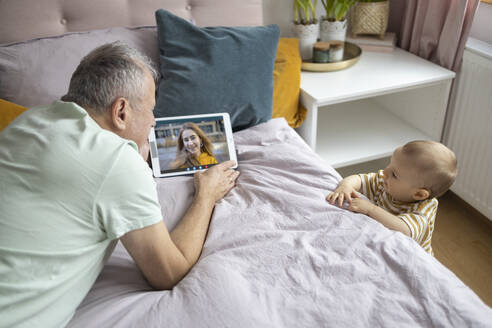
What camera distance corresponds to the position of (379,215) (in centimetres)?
121

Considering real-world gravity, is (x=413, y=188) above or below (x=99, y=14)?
below

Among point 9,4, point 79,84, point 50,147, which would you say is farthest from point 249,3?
point 50,147

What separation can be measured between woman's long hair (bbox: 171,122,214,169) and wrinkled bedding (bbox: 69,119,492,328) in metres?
0.22

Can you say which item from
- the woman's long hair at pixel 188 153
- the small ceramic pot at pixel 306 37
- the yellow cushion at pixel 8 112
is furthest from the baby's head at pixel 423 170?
the yellow cushion at pixel 8 112

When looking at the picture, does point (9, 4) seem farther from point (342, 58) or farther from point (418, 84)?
point (418, 84)

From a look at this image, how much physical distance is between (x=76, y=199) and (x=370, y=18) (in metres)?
1.75

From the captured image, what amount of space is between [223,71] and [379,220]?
75 centimetres

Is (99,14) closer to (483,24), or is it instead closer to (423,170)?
(423,170)

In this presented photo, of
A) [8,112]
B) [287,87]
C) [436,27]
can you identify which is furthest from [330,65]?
[8,112]

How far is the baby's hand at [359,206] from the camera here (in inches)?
47.5

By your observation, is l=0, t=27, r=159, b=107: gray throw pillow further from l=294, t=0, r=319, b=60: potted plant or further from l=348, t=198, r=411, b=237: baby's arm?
l=348, t=198, r=411, b=237: baby's arm

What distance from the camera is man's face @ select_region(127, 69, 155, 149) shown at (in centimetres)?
100

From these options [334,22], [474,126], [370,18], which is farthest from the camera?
[370,18]

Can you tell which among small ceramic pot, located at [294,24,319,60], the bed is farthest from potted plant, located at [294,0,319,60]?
the bed
